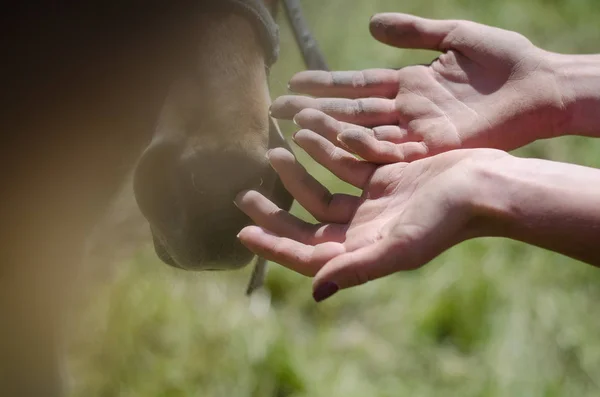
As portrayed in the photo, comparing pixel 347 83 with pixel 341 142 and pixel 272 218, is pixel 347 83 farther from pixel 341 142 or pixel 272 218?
pixel 272 218

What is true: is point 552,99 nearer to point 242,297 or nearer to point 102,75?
point 102,75

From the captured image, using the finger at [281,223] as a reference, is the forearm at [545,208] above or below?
above

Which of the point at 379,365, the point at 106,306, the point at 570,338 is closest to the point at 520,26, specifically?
the point at 570,338

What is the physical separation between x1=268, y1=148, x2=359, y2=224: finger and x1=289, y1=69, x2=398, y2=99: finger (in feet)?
0.49

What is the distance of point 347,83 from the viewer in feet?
3.47

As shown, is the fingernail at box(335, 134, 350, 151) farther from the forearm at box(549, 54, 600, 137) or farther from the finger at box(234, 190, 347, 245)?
the forearm at box(549, 54, 600, 137)

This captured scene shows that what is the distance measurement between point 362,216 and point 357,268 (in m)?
0.14

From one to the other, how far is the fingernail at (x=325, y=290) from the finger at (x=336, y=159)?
0.22m

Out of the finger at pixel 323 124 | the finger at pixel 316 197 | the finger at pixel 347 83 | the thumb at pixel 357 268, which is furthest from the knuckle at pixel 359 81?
the thumb at pixel 357 268

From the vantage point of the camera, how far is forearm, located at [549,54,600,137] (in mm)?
1071

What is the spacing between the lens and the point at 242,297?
154cm

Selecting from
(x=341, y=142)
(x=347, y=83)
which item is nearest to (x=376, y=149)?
(x=341, y=142)

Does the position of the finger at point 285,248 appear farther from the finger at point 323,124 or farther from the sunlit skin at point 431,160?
the finger at point 323,124

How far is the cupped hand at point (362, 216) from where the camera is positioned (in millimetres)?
759
